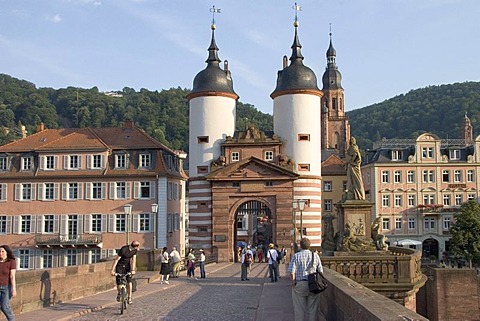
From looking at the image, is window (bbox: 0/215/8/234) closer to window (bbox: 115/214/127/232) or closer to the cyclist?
window (bbox: 115/214/127/232)

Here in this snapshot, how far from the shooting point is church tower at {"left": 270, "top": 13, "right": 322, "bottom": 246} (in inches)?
1897

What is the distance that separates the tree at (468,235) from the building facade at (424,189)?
8.62 meters

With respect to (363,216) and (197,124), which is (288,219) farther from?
(363,216)

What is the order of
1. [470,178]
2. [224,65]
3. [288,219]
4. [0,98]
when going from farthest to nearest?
[0,98] → [470,178] → [224,65] → [288,219]

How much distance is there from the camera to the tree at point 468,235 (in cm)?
5306

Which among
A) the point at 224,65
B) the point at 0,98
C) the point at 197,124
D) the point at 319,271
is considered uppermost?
the point at 0,98

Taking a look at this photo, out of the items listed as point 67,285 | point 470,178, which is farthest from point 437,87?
point 67,285

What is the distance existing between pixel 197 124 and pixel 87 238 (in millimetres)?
12647

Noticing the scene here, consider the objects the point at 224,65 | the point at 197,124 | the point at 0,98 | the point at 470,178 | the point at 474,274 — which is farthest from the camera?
the point at 0,98

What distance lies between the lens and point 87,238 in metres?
48.5

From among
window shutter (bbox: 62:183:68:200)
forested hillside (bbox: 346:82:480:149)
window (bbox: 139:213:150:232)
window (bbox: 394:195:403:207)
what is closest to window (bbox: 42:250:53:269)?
window shutter (bbox: 62:183:68:200)

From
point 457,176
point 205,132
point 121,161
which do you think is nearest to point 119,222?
point 121,161

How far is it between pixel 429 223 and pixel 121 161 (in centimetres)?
3273

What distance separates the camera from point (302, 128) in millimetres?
49406
